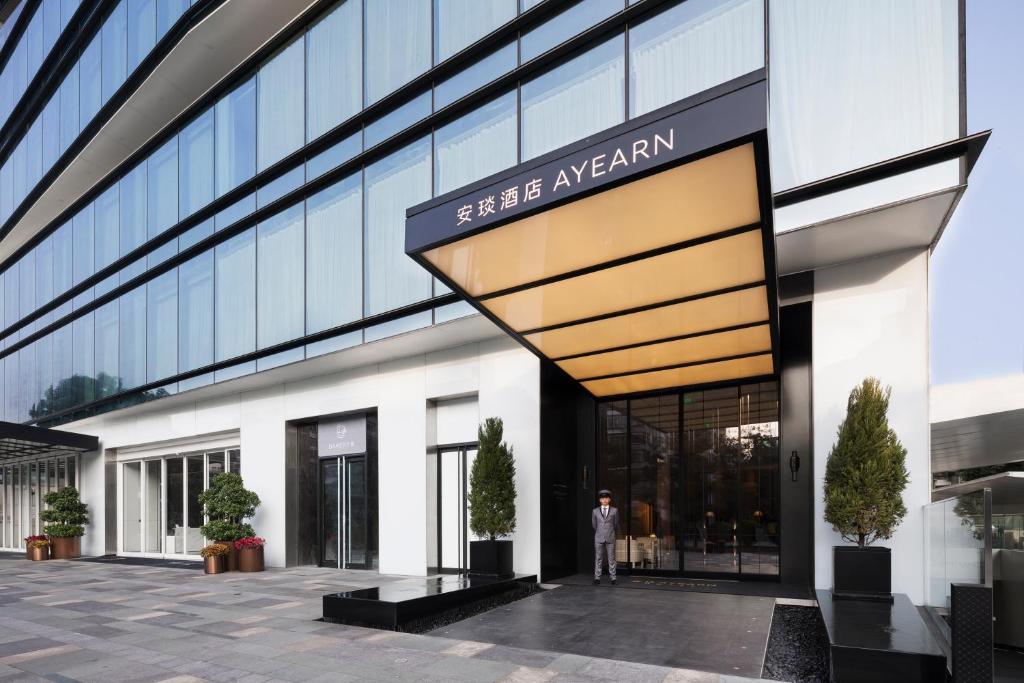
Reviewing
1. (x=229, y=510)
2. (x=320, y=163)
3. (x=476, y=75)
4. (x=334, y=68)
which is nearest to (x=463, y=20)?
(x=476, y=75)

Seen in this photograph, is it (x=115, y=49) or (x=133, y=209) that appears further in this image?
(x=133, y=209)

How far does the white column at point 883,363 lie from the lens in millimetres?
9859

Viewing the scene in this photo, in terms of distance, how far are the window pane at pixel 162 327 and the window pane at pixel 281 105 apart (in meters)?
6.02

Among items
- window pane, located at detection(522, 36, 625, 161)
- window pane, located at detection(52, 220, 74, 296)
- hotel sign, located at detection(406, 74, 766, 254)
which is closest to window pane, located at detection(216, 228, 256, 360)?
window pane, located at detection(522, 36, 625, 161)

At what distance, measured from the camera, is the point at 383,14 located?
49.8 feet

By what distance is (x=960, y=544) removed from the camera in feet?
22.1

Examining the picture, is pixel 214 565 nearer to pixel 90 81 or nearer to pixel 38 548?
pixel 38 548

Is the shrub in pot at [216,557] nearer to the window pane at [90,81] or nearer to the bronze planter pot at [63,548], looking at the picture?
the bronze planter pot at [63,548]

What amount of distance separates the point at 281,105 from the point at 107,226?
11.3 m

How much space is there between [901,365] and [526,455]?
6.54 metres

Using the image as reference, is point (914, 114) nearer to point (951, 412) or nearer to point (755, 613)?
point (951, 412)

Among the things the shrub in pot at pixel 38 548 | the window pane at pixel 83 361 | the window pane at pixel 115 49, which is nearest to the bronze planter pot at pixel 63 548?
the shrub in pot at pixel 38 548

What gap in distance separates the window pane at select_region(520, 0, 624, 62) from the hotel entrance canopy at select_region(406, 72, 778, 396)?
5.07 metres

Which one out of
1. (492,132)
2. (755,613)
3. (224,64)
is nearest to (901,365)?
(755,613)
